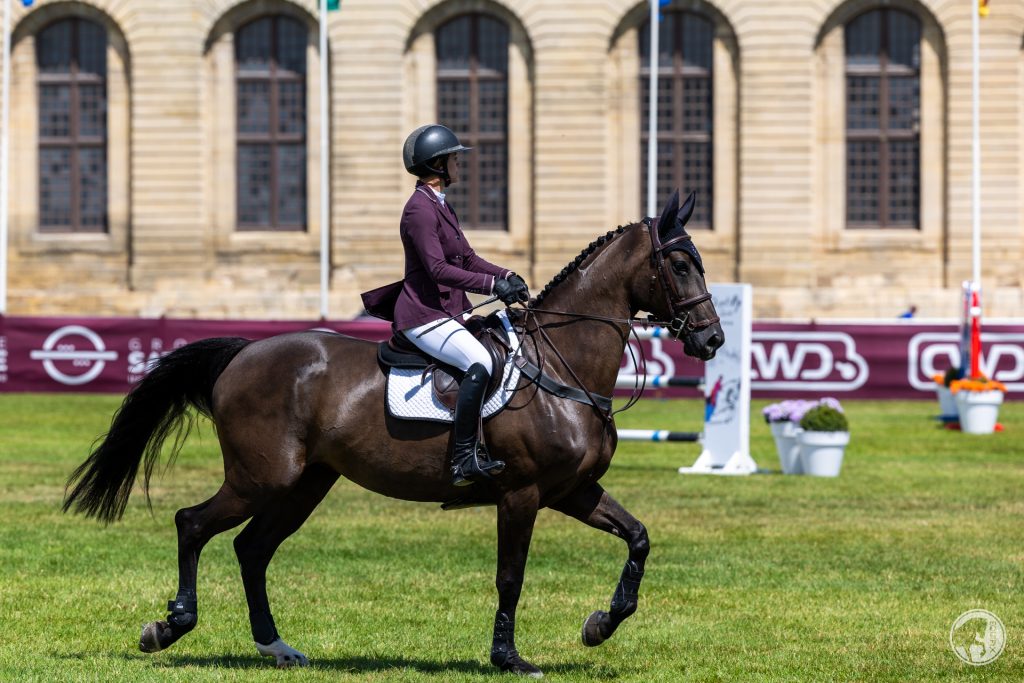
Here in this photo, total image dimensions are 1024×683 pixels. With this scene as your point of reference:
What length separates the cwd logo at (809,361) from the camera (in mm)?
34375

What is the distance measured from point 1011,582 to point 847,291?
117ft

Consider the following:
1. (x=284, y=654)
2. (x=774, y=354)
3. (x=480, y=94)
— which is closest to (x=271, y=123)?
(x=480, y=94)

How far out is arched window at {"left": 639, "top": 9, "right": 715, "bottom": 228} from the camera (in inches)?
1943

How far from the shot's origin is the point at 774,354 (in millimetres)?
34500

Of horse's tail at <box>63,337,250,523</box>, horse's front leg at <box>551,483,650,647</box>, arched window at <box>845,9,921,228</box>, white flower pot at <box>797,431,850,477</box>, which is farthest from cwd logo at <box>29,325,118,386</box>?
horse's front leg at <box>551,483,650,647</box>

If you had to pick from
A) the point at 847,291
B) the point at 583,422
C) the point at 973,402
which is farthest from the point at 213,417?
the point at 847,291

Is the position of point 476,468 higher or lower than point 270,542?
higher

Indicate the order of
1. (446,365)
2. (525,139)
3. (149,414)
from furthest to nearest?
1. (525,139)
2. (149,414)
3. (446,365)

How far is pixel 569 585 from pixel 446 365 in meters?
3.54

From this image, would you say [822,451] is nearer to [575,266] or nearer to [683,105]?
[575,266]

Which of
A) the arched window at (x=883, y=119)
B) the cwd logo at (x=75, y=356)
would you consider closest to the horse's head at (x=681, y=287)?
the cwd logo at (x=75, y=356)

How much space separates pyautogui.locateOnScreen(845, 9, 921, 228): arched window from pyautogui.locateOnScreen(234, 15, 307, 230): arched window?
1577 cm

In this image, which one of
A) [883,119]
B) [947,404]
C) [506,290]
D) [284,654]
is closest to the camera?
[506,290]

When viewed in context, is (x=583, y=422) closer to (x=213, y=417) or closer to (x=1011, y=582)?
(x=213, y=417)
